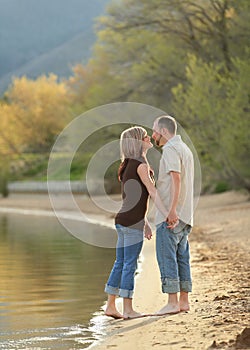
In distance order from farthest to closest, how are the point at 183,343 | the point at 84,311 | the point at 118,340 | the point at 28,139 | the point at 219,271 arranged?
1. the point at 28,139
2. the point at 219,271
3. the point at 84,311
4. the point at 118,340
5. the point at 183,343

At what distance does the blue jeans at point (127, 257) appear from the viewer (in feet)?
33.1

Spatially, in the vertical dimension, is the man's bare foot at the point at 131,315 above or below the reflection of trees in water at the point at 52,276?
above

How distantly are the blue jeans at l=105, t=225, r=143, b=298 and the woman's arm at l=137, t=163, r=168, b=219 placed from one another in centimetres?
39

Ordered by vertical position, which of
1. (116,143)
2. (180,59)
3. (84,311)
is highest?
(180,59)

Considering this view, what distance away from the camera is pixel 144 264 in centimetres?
1662

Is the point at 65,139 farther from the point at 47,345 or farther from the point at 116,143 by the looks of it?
the point at 47,345

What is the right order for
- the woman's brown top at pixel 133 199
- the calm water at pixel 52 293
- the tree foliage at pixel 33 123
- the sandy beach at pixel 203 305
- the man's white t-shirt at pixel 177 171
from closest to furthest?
the sandy beach at pixel 203 305 → the calm water at pixel 52 293 → the man's white t-shirt at pixel 177 171 → the woman's brown top at pixel 133 199 → the tree foliage at pixel 33 123

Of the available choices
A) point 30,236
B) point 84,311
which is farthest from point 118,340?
point 30,236

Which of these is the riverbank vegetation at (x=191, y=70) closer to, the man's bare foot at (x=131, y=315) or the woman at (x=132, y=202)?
the woman at (x=132, y=202)

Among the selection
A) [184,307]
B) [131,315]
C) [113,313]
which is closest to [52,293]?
[113,313]

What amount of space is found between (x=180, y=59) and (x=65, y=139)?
36.0 ft

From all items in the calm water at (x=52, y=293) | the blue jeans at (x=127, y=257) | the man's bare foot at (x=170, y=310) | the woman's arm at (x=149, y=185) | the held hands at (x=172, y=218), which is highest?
the woman's arm at (x=149, y=185)

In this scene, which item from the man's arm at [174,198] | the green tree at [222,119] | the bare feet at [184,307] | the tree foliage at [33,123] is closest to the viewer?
the man's arm at [174,198]

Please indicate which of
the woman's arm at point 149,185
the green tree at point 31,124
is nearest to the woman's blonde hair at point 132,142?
the woman's arm at point 149,185
